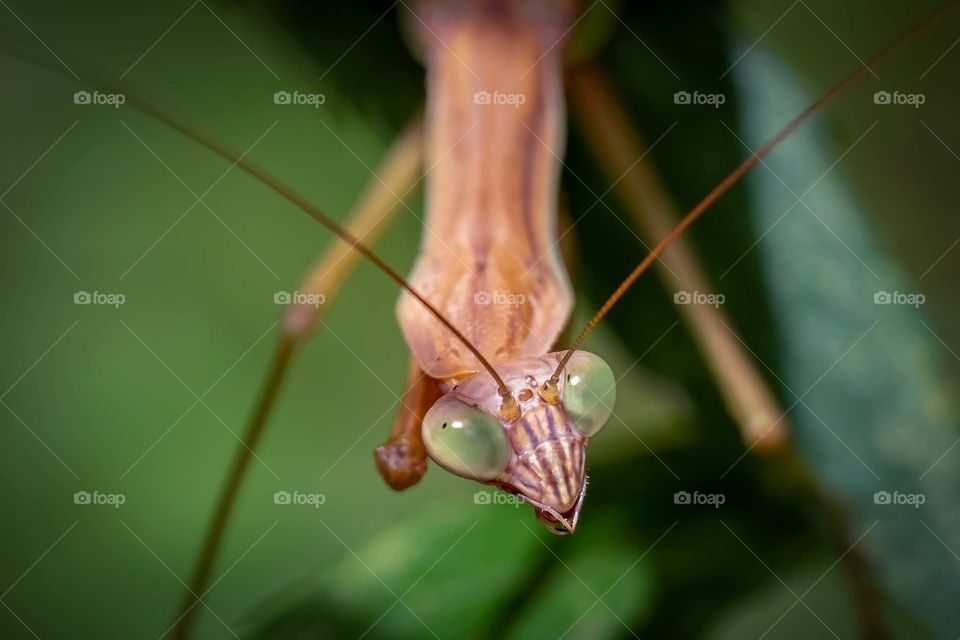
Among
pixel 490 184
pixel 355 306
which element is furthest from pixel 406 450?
pixel 355 306

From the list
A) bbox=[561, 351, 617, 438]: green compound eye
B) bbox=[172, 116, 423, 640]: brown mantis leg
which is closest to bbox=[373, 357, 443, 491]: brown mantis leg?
bbox=[561, 351, 617, 438]: green compound eye

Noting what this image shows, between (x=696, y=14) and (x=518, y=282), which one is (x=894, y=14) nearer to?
(x=696, y=14)

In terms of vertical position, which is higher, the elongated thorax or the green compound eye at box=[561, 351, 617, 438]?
the elongated thorax

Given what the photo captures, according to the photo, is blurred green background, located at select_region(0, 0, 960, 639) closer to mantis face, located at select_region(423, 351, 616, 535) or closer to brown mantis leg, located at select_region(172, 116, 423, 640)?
brown mantis leg, located at select_region(172, 116, 423, 640)

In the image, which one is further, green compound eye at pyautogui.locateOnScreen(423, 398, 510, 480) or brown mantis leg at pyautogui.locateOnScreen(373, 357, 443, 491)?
brown mantis leg at pyautogui.locateOnScreen(373, 357, 443, 491)

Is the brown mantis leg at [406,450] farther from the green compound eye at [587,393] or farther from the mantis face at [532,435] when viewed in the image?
the green compound eye at [587,393]

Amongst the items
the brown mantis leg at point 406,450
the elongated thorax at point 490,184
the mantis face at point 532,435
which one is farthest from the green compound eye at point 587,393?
the brown mantis leg at point 406,450

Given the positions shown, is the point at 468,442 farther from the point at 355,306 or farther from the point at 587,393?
the point at 355,306

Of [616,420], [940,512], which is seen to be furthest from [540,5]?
[940,512]
